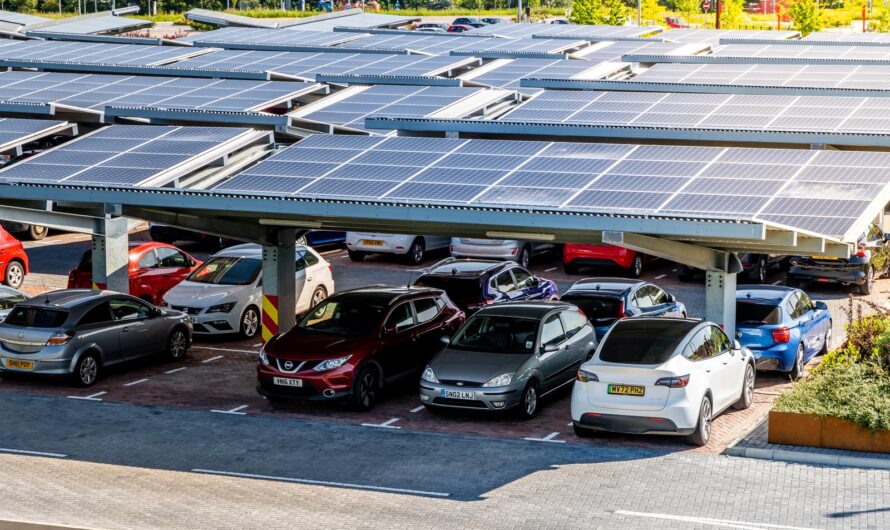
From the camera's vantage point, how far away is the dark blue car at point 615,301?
73.3 feet

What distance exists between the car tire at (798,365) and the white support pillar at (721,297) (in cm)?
242

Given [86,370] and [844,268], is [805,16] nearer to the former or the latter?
[844,268]

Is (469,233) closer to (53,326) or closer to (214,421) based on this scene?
(214,421)

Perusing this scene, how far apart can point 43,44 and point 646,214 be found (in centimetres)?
3710

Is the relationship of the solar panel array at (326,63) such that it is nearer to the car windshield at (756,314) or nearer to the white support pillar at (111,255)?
the white support pillar at (111,255)

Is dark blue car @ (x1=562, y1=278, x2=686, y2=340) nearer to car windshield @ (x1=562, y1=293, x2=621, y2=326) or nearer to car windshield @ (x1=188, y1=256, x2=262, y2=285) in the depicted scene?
car windshield @ (x1=562, y1=293, x2=621, y2=326)

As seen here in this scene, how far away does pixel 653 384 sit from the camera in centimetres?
1597

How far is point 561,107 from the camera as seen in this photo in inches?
1096

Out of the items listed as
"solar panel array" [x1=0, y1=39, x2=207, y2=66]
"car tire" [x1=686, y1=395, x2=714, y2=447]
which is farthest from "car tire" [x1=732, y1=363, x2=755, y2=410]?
"solar panel array" [x1=0, y1=39, x2=207, y2=66]

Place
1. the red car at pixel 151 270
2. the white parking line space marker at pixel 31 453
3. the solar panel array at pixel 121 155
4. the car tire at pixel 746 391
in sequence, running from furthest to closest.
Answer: the red car at pixel 151 270 → the solar panel array at pixel 121 155 → the car tire at pixel 746 391 → the white parking line space marker at pixel 31 453

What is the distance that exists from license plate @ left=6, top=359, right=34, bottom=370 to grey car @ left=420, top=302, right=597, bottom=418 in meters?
6.25

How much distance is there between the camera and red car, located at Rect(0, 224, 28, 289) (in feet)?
92.8

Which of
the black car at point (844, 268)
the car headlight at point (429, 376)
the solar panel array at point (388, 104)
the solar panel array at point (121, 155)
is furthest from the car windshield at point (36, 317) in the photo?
the black car at point (844, 268)

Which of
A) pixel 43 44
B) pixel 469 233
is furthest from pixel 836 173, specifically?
pixel 43 44
